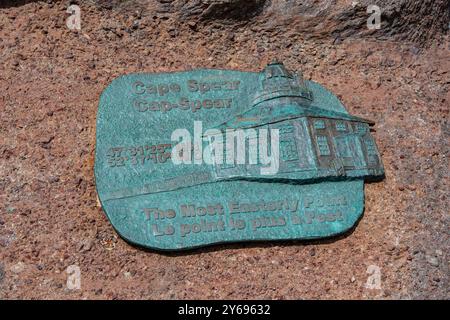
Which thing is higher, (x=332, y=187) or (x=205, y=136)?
(x=205, y=136)

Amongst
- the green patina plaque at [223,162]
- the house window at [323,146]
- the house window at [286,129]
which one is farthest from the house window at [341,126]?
the house window at [286,129]

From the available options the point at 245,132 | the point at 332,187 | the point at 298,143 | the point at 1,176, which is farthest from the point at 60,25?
the point at 332,187

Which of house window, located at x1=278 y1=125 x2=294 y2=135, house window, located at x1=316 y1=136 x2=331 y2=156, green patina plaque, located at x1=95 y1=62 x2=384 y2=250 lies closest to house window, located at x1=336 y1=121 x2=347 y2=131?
green patina plaque, located at x1=95 y1=62 x2=384 y2=250

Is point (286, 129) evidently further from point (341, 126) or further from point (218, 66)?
point (218, 66)

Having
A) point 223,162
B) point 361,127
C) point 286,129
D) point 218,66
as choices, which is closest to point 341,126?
point 361,127

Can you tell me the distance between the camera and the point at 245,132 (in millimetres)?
3176

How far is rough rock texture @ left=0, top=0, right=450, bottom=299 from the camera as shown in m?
2.88

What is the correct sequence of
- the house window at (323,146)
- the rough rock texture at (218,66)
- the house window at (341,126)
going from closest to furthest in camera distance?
the rough rock texture at (218,66) < the house window at (323,146) < the house window at (341,126)

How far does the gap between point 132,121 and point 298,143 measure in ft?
2.59

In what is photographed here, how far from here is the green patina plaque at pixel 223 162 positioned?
9.69ft

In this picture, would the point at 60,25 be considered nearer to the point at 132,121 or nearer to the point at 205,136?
the point at 132,121

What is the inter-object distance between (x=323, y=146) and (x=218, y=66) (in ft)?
2.60

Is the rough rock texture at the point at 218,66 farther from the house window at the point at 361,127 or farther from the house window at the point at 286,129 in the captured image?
the house window at the point at 286,129

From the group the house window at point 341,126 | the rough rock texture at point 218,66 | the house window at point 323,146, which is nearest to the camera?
the rough rock texture at point 218,66
